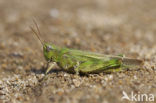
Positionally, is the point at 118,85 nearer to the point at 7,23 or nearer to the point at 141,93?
the point at 141,93

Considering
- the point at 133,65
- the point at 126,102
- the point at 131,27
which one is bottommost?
the point at 126,102

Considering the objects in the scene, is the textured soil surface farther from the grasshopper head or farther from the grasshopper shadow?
the grasshopper head

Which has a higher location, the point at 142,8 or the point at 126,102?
the point at 142,8

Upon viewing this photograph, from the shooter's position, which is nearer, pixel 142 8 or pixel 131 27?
pixel 131 27

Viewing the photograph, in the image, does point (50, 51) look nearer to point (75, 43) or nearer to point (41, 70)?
point (41, 70)

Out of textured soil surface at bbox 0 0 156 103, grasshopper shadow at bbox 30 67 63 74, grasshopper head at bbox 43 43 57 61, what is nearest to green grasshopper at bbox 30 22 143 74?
grasshopper head at bbox 43 43 57 61

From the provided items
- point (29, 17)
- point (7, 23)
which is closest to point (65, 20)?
point (29, 17)

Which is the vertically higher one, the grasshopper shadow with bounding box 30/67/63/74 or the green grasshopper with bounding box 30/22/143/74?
the green grasshopper with bounding box 30/22/143/74

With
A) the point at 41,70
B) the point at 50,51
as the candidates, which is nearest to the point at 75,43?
the point at 41,70
